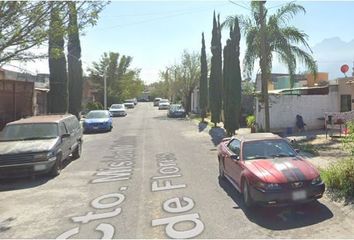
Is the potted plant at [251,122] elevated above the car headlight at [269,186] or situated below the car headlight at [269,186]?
above

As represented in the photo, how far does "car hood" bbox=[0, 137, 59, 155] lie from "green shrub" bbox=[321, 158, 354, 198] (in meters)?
7.55

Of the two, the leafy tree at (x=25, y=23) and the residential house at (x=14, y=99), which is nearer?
the leafy tree at (x=25, y=23)

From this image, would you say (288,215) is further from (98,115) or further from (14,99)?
(98,115)

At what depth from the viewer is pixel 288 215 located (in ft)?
25.4

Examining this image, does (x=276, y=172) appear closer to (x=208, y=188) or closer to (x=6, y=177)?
(x=208, y=188)

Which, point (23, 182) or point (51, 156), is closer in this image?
point (23, 182)

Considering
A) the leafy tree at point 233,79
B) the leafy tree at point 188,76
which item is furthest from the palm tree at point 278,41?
the leafy tree at point 188,76

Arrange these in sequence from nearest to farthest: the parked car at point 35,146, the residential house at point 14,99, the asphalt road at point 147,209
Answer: the asphalt road at point 147,209
the parked car at point 35,146
the residential house at point 14,99

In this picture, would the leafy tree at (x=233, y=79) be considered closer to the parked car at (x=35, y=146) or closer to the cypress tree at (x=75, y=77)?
the parked car at (x=35, y=146)

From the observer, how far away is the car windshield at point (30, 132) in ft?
42.0

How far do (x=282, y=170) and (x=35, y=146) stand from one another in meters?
7.18

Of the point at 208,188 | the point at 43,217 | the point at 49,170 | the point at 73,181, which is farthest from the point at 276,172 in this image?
the point at 49,170

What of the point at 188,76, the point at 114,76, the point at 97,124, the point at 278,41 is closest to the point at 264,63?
the point at 278,41

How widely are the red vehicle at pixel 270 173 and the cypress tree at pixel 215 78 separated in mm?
19346
